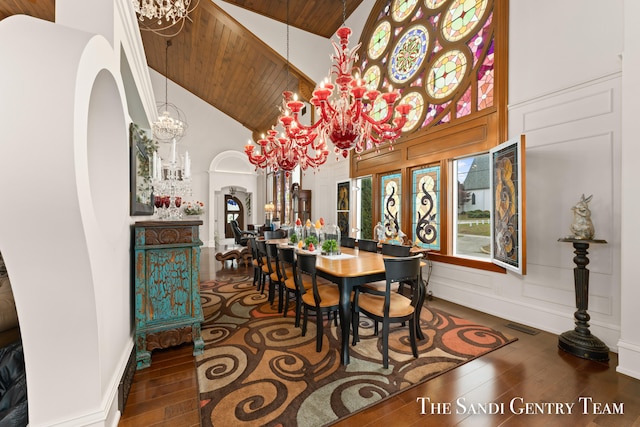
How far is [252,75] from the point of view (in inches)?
281

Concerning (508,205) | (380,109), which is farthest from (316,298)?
(380,109)

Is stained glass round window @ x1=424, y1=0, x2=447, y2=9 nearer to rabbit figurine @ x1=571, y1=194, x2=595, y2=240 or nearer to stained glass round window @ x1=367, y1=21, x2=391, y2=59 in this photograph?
stained glass round window @ x1=367, y1=21, x2=391, y2=59

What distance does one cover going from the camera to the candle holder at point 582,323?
2238mm

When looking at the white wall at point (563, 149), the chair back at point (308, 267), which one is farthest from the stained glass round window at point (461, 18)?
the chair back at point (308, 267)

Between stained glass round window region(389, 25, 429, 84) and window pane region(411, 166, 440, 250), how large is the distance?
182cm

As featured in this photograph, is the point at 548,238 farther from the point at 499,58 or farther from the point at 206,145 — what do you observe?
the point at 206,145

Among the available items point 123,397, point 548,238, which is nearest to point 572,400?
point 548,238

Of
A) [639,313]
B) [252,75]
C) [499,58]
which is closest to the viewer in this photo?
[639,313]

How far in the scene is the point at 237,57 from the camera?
6.64m

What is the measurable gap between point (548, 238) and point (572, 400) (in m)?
1.67

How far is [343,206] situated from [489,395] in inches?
185

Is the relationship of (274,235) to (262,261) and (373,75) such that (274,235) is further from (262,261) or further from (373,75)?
(373,75)

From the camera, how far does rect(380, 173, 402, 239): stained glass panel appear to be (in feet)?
15.5

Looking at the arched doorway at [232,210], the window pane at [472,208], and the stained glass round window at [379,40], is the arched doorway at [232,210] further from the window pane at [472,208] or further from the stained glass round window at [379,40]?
the window pane at [472,208]
